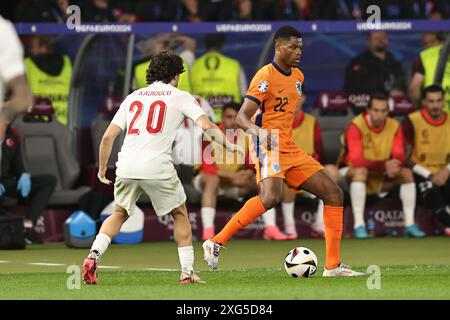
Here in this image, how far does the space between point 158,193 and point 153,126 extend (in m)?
0.52

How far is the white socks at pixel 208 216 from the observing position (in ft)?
52.9

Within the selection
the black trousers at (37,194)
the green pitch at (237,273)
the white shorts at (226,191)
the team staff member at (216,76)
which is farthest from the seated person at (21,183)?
the team staff member at (216,76)

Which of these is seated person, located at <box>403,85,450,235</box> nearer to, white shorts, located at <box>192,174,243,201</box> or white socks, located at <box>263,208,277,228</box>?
white socks, located at <box>263,208,277,228</box>

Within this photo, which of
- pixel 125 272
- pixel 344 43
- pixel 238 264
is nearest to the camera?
pixel 125 272

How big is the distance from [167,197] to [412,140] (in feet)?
22.9

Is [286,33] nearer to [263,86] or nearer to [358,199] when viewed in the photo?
[263,86]

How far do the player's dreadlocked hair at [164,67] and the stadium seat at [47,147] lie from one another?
6.20 metres

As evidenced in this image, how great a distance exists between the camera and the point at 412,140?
17109 millimetres

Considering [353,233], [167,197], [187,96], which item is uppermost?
[187,96]

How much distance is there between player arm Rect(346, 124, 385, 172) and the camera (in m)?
16.7

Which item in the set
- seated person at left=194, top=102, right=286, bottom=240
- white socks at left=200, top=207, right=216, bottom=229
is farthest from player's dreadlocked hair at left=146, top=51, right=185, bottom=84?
white socks at left=200, top=207, right=216, bottom=229

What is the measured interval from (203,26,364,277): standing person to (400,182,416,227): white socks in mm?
5032
